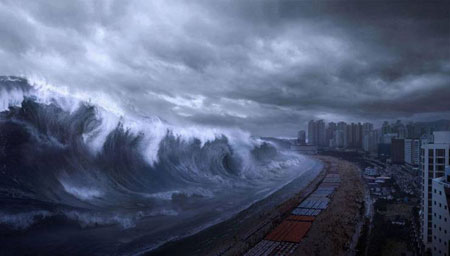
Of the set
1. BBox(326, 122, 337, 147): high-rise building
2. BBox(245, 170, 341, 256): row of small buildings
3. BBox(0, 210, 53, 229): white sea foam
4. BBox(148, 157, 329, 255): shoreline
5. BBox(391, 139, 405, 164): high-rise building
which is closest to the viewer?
BBox(0, 210, 53, 229): white sea foam

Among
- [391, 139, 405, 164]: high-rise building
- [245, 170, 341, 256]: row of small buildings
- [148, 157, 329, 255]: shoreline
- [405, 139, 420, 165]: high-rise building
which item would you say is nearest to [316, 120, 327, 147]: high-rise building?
[391, 139, 405, 164]: high-rise building

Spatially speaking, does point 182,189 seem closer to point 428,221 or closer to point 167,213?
point 167,213

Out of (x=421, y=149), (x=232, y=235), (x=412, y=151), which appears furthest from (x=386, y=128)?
(x=232, y=235)

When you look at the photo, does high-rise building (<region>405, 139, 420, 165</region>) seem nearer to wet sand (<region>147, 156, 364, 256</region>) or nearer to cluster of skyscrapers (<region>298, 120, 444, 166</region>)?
cluster of skyscrapers (<region>298, 120, 444, 166</region>)

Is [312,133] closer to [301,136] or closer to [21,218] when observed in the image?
[301,136]

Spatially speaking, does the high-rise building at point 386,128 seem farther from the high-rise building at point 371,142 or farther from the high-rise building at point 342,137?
the high-rise building at point 342,137

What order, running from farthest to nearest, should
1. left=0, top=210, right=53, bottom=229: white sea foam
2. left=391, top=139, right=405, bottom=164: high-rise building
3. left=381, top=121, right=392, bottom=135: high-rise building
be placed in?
1. left=381, top=121, right=392, bottom=135: high-rise building
2. left=391, top=139, right=405, bottom=164: high-rise building
3. left=0, top=210, right=53, bottom=229: white sea foam
